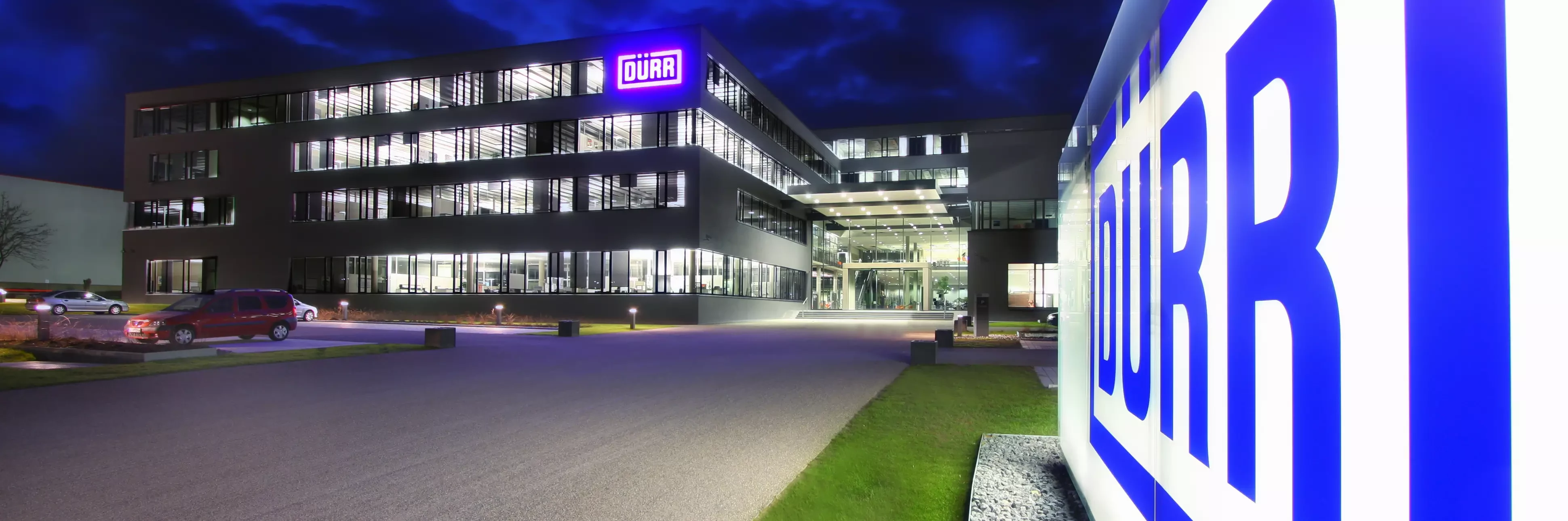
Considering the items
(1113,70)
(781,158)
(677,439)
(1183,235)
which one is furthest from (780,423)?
(781,158)

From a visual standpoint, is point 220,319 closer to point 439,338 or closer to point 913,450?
point 439,338

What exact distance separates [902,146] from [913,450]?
195 feet

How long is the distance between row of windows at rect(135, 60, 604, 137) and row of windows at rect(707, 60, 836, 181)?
5701mm

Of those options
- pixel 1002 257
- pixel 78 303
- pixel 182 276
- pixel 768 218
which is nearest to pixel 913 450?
pixel 1002 257

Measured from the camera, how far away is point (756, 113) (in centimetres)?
4459

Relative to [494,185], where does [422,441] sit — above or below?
below

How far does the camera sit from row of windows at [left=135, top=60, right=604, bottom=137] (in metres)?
38.8

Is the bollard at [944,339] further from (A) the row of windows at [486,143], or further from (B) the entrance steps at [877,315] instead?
(B) the entrance steps at [877,315]

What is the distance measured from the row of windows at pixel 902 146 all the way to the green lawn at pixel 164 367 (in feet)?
166

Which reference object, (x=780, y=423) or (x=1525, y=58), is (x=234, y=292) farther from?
(x=1525, y=58)

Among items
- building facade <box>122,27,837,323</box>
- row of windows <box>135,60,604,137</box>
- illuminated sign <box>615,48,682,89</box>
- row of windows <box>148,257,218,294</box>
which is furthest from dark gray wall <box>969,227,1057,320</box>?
row of windows <box>148,257,218,294</box>

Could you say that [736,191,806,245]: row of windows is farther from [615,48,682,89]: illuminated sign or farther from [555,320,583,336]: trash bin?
[555,320,583,336]: trash bin

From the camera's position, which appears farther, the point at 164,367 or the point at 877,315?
the point at 877,315

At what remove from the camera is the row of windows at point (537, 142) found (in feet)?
122
